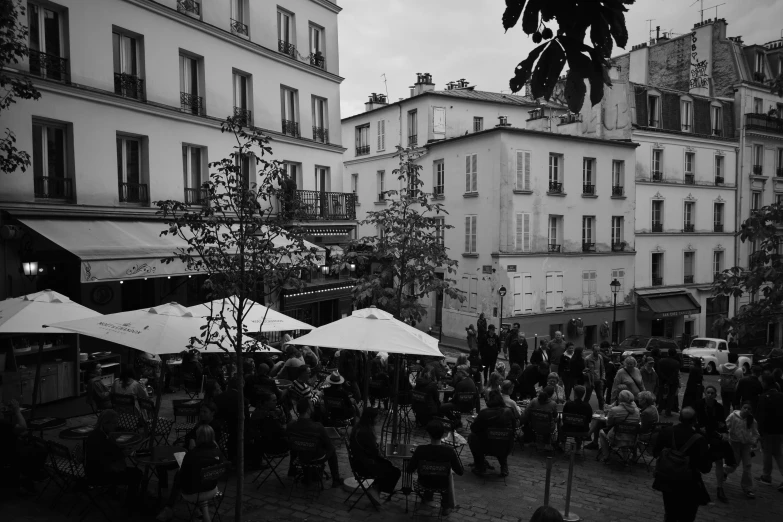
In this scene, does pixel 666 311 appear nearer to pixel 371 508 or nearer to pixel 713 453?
pixel 713 453

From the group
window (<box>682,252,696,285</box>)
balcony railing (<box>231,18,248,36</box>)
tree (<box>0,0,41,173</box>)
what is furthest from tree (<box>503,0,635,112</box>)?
window (<box>682,252,696,285</box>)

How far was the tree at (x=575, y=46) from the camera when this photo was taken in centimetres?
339

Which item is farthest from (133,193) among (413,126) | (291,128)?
(413,126)

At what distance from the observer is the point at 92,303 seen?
15727mm

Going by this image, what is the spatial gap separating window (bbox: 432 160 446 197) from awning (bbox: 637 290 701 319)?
43.4ft

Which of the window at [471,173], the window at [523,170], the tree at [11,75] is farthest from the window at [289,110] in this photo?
the window at [523,170]

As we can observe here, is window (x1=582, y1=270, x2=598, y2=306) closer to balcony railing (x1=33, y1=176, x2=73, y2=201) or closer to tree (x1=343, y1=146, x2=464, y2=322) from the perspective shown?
tree (x1=343, y1=146, x2=464, y2=322)

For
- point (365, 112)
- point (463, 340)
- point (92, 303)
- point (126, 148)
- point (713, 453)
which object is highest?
point (365, 112)

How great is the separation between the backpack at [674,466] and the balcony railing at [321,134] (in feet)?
65.0

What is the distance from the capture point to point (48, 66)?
14.8 meters

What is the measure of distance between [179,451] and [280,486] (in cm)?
167

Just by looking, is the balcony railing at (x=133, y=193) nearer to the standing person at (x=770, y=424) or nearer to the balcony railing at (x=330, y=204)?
the balcony railing at (x=330, y=204)

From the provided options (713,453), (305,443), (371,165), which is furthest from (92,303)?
(371,165)

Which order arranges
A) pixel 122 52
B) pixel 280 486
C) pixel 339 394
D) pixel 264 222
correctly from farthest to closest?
1. pixel 122 52
2. pixel 339 394
3. pixel 280 486
4. pixel 264 222
